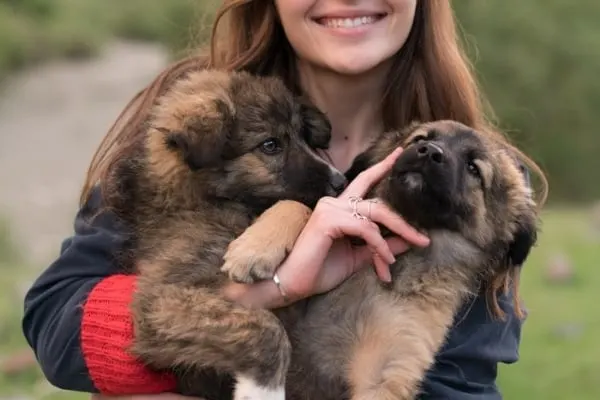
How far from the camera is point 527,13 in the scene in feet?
45.6

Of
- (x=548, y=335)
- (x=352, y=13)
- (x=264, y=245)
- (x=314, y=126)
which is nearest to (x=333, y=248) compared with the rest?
(x=264, y=245)

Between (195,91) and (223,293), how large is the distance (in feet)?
2.60

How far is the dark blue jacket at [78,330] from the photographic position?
321 cm

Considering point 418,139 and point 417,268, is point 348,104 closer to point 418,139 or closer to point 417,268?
point 418,139

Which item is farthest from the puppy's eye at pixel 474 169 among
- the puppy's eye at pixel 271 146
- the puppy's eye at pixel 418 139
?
the puppy's eye at pixel 271 146

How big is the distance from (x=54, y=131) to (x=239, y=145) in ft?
38.5

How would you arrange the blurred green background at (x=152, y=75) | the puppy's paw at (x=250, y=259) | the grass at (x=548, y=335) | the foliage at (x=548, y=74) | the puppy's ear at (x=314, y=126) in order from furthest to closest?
the foliage at (x=548, y=74) → the blurred green background at (x=152, y=75) → the grass at (x=548, y=335) → the puppy's ear at (x=314, y=126) → the puppy's paw at (x=250, y=259)

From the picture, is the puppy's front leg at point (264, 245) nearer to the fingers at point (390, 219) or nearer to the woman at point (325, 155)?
the woman at point (325, 155)

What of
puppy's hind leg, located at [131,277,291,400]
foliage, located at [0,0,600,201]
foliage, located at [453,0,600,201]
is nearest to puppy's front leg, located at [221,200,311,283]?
puppy's hind leg, located at [131,277,291,400]

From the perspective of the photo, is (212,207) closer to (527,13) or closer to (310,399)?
(310,399)

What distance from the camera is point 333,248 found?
3.28m

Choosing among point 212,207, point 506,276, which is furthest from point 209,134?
point 506,276

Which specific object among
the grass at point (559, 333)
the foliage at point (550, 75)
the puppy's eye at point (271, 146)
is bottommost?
the foliage at point (550, 75)

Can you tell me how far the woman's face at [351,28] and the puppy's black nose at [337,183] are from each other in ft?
1.44
